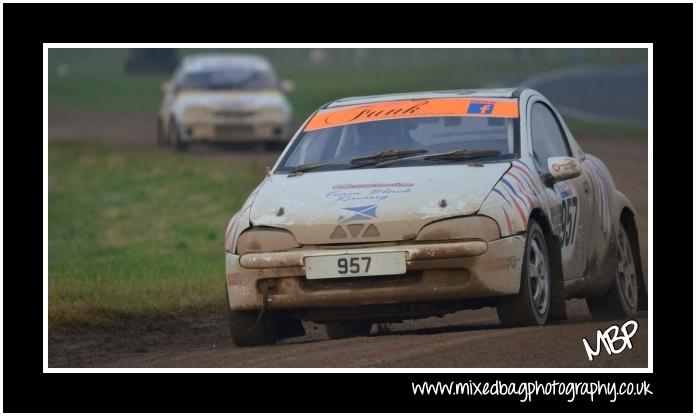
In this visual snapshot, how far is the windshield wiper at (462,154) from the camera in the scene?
10.6 m

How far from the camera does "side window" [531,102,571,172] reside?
1088cm

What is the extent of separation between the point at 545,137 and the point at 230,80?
1833 cm

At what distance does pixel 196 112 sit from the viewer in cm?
2816

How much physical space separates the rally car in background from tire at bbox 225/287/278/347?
703 inches

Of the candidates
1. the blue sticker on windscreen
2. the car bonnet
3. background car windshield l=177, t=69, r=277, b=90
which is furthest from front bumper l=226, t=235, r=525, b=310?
background car windshield l=177, t=69, r=277, b=90

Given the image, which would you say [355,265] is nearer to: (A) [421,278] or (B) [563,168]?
(A) [421,278]

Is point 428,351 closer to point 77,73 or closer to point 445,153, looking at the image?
point 445,153

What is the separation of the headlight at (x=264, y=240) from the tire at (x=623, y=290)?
2.59 metres

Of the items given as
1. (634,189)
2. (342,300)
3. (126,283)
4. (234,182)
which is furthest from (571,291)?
(234,182)

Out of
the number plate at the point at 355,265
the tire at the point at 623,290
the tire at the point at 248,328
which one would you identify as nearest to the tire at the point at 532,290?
the number plate at the point at 355,265

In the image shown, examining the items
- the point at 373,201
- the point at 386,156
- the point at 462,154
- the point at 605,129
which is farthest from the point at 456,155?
the point at 605,129

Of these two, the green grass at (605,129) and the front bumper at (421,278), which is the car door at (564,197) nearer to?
the front bumper at (421,278)

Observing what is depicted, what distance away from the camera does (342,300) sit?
975 cm

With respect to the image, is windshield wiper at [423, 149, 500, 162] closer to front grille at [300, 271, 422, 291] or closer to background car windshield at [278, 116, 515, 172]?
background car windshield at [278, 116, 515, 172]
